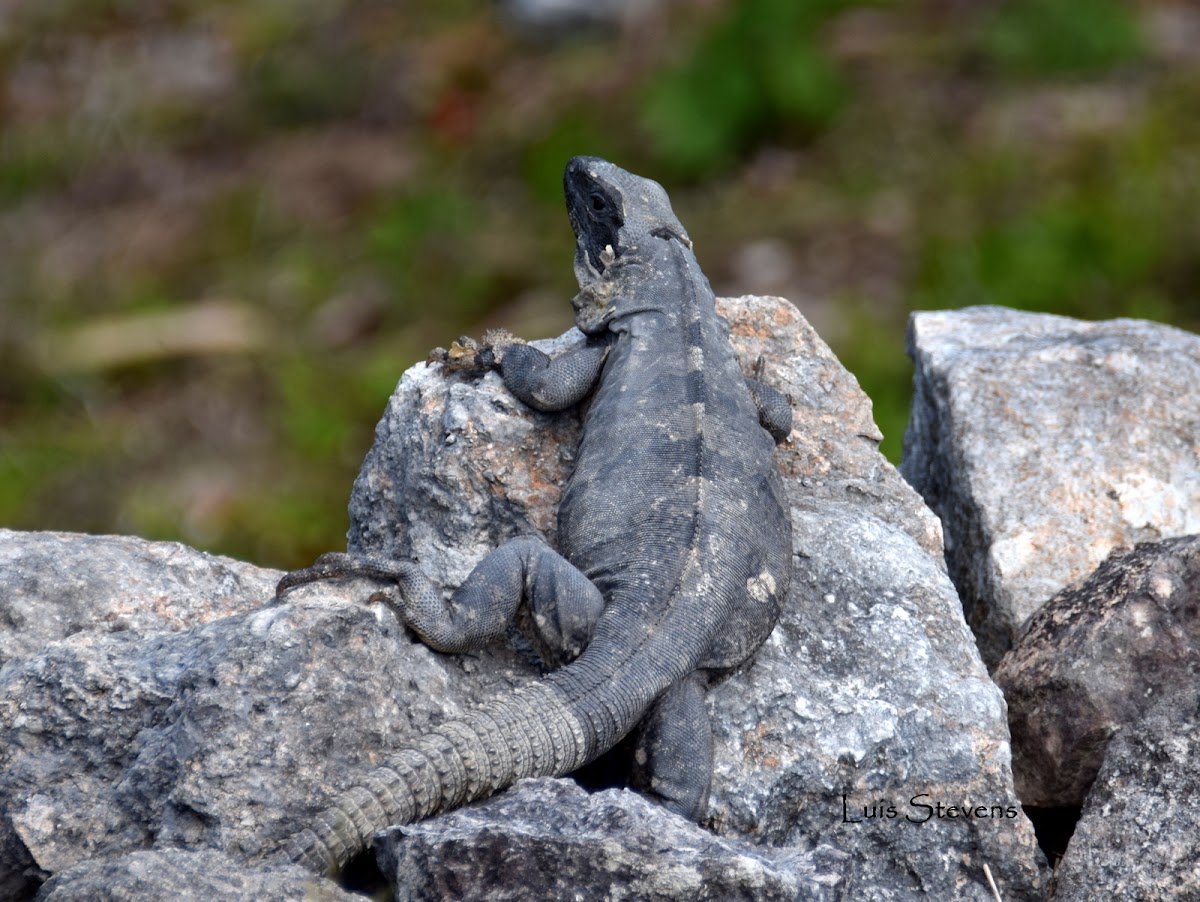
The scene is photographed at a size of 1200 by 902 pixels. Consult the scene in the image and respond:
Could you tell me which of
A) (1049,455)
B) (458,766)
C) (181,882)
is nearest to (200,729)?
(181,882)

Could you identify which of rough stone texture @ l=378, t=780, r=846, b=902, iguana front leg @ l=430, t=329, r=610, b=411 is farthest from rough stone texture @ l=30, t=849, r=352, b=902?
iguana front leg @ l=430, t=329, r=610, b=411

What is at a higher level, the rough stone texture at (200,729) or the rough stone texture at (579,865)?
the rough stone texture at (200,729)

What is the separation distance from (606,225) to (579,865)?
3.28 meters

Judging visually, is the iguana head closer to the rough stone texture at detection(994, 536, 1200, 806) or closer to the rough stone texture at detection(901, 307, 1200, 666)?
the rough stone texture at detection(901, 307, 1200, 666)

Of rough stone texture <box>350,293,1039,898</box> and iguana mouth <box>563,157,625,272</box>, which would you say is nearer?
rough stone texture <box>350,293,1039,898</box>

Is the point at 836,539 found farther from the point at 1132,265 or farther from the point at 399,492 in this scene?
the point at 1132,265

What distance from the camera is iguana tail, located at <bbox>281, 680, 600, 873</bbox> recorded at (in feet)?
13.9

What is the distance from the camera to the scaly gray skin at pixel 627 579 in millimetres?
4539

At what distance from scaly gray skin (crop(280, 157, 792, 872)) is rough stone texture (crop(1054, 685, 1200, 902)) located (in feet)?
3.68

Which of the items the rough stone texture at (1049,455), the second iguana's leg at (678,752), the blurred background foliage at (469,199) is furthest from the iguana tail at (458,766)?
the blurred background foliage at (469,199)

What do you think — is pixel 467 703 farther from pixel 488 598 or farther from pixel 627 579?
pixel 627 579

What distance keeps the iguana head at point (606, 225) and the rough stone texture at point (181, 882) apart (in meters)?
2.86

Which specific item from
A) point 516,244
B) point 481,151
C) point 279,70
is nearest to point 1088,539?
point 516,244

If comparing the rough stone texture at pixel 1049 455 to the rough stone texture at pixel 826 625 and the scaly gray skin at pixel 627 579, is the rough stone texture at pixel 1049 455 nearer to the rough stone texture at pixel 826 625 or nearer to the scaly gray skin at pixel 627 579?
the rough stone texture at pixel 826 625
